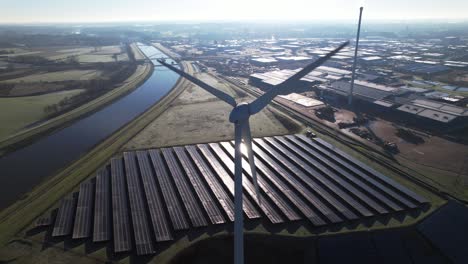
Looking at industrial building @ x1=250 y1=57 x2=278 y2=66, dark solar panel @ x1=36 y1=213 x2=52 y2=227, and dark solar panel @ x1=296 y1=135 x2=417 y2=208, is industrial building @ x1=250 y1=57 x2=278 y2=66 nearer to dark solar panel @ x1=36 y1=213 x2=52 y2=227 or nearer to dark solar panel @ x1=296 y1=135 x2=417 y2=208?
dark solar panel @ x1=296 y1=135 x2=417 y2=208

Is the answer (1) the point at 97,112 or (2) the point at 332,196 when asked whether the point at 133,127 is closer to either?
(1) the point at 97,112

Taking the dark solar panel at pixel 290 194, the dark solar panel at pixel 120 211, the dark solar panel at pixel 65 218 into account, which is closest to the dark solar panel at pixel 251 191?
the dark solar panel at pixel 290 194

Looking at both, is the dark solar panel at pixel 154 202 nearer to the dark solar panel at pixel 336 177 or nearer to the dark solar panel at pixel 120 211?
the dark solar panel at pixel 120 211

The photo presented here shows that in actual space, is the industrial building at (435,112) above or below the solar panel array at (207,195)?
above

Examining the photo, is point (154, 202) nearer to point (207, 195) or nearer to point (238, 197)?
point (207, 195)

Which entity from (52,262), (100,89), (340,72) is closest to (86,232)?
(52,262)
